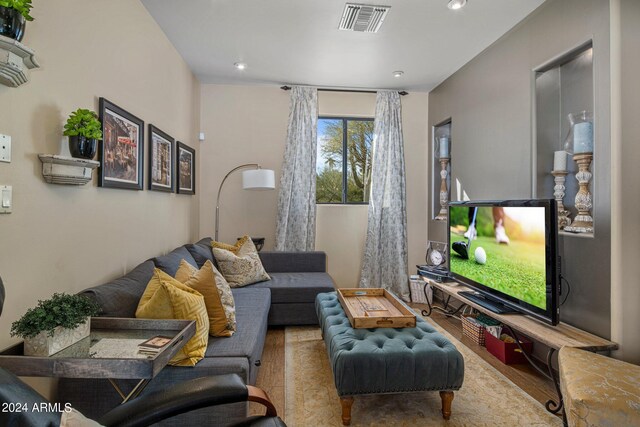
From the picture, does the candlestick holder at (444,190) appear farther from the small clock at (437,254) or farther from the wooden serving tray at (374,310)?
the wooden serving tray at (374,310)

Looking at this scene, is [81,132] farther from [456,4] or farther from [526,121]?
[526,121]

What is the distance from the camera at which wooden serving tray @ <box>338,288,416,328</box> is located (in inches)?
88.2

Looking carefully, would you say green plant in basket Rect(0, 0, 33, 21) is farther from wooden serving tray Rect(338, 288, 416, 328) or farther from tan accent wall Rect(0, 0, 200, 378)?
wooden serving tray Rect(338, 288, 416, 328)

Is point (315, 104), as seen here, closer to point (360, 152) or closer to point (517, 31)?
point (360, 152)

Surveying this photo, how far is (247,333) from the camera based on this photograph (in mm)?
2076

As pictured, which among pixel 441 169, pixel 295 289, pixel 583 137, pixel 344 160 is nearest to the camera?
pixel 583 137

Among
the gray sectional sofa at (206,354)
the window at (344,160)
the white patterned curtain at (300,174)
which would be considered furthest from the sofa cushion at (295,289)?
the window at (344,160)

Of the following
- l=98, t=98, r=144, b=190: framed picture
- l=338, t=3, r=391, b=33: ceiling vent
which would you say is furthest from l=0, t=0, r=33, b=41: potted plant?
l=338, t=3, r=391, b=33: ceiling vent

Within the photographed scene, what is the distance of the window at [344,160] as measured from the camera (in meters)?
4.79

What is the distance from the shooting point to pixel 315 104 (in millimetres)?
4555

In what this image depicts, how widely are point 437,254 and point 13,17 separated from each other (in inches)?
159

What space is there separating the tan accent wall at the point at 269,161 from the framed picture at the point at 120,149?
1.81m

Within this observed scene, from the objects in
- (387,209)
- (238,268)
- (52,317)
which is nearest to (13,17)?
(52,317)

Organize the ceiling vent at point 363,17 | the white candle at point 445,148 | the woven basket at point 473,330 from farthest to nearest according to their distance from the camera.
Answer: the white candle at point 445,148 < the woven basket at point 473,330 < the ceiling vent at point 363,17
